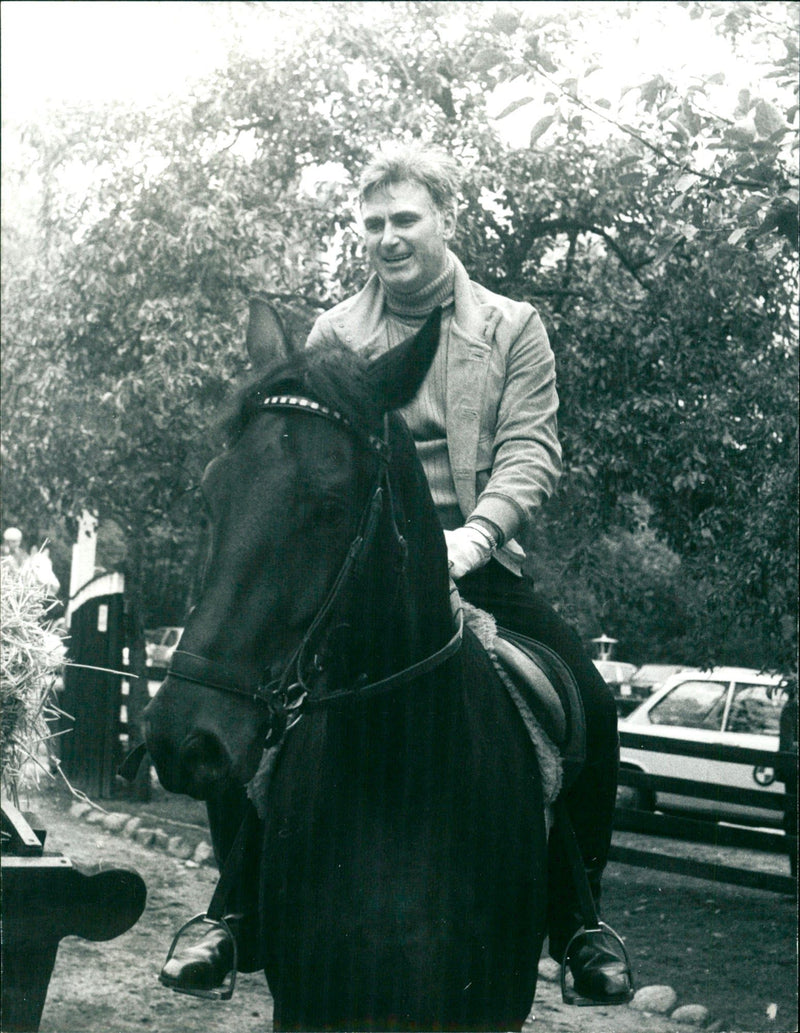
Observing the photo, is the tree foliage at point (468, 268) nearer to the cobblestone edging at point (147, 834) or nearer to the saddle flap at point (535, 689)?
the cobblestone edging at point (147, 834)

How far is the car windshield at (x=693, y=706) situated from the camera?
1467cm

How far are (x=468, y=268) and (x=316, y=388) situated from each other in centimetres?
630

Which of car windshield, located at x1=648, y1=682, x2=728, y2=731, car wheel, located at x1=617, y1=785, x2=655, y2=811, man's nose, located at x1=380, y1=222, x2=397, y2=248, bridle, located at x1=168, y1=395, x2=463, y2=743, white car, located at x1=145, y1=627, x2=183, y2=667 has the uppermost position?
man's nose, located at x1=380, y1=222, x2=397, y2=248

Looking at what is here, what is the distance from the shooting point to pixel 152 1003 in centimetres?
698

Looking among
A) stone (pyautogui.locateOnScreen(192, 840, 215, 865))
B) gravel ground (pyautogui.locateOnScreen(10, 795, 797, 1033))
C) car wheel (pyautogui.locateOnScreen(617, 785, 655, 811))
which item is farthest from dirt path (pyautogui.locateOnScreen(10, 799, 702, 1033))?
car wheel (pyautogui.locateOnScreen(617, 785, 655, 811))

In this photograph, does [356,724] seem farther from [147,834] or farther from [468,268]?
[147,834]

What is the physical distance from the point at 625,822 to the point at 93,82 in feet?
23.5

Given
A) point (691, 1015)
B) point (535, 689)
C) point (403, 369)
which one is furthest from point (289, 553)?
point (691, 1015)

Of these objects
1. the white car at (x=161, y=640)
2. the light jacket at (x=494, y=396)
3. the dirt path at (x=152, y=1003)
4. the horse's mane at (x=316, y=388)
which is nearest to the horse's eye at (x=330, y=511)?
the horse's mane at (x=316, y=388)

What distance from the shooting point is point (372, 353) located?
3.63m

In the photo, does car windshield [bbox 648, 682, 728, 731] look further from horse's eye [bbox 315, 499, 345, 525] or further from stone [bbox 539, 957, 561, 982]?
horse's eye [bbox 315, 499, 345, 525]

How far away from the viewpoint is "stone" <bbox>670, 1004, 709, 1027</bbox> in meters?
6.91

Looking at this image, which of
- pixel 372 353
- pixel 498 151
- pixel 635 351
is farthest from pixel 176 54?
pixel 372 353

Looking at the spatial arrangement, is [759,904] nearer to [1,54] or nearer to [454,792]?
[454,792]
